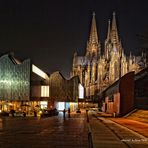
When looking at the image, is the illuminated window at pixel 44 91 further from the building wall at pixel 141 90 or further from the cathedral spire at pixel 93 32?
the cathedral spire at pixel 93 32

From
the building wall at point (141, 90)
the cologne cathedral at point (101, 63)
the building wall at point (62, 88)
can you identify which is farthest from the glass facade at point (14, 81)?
the cologne cathedral at point (101, 63)

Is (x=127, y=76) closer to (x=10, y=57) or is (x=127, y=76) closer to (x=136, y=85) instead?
(x=136, y=85)

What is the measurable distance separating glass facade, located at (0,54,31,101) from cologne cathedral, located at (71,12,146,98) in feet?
197

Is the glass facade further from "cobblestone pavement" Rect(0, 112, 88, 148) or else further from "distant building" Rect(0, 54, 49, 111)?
"cobblestone pavement" Rect(0, 112, 88, 148)

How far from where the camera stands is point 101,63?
6033 inches

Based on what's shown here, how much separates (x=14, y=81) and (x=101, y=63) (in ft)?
221

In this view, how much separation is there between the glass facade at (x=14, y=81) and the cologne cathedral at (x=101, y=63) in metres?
60.0

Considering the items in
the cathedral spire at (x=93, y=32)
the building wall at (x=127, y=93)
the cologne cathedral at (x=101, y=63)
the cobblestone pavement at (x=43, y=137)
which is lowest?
the cobblestone pavement at (x=43, y=137)

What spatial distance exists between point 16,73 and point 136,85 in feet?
150

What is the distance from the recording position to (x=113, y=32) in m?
158

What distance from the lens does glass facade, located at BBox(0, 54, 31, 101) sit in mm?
91750

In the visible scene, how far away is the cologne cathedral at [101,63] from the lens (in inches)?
5842

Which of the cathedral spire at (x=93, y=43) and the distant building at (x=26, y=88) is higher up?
the cathedral spire at (x=93, y=43)

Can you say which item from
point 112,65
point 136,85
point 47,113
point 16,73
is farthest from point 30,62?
point 112,65
